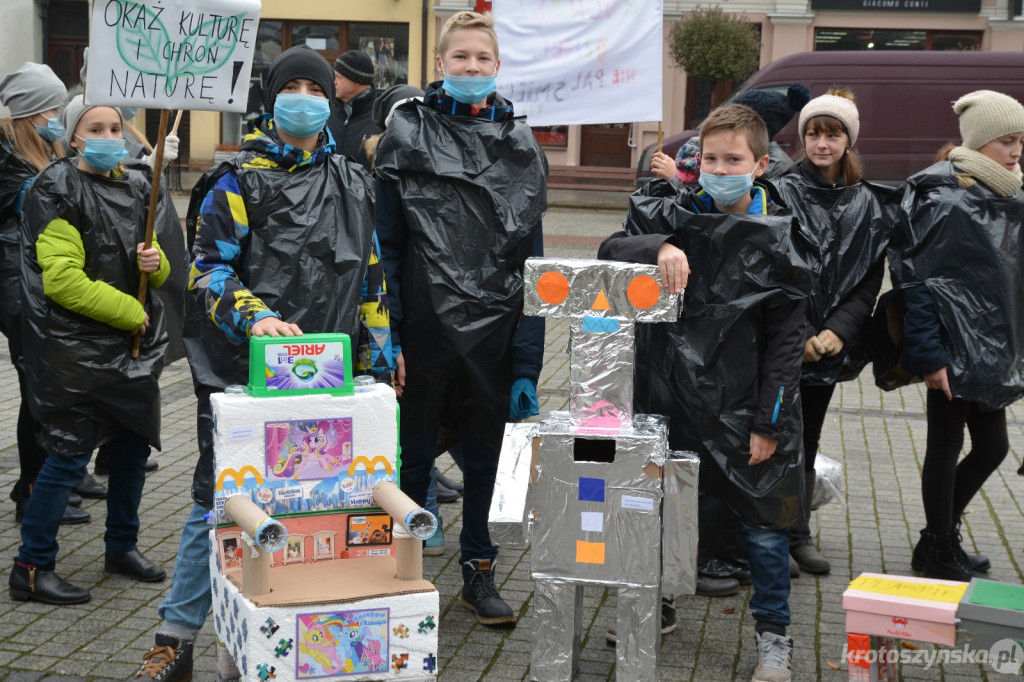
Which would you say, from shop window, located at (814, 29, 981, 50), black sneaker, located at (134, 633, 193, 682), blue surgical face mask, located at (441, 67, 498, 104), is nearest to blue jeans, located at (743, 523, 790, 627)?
blue surgical face mask, located at (441, 67, 498, 104)

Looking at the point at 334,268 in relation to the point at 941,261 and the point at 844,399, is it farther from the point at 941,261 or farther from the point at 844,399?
the point at 844,399

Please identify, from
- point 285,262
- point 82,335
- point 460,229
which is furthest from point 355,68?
point 285,262

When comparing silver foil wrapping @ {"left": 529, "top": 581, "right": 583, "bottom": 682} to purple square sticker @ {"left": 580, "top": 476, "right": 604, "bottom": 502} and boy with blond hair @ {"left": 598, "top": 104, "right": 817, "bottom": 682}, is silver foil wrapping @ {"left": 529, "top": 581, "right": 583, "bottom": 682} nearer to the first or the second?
purple square sticker @ {"left": 580, "top": 476, "right": 604, "bottom": 502}

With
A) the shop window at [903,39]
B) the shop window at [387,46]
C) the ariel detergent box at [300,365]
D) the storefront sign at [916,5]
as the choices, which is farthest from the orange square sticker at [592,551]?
the storefront sign at [916,5]

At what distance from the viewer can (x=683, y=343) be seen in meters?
3.71

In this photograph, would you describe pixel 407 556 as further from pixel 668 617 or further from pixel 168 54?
pixel 168 54

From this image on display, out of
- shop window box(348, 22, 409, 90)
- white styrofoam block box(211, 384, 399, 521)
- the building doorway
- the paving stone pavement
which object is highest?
shop window box(348, 22, 409, 90)

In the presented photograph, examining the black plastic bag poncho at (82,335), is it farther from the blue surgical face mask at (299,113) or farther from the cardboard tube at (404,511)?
the cardboard tube at (404,511)

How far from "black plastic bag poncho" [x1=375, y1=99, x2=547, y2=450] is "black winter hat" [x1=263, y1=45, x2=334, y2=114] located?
0.35m

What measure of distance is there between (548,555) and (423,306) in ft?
3.17

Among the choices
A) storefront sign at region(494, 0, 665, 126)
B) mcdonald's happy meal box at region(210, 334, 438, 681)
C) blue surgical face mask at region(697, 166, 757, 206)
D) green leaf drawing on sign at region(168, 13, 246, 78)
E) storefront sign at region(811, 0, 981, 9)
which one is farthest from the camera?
storefront sign at region(811, 0, 981, 9)

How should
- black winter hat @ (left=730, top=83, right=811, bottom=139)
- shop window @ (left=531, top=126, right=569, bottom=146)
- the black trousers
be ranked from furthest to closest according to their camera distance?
shop window @ (left=531, top=126, right=569, bottom=146)
black winter hat @ (left=730, top=83, right=811, bottom=139)
the black trousers

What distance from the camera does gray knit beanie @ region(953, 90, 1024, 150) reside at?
449 cm

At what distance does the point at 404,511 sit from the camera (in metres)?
3.03
